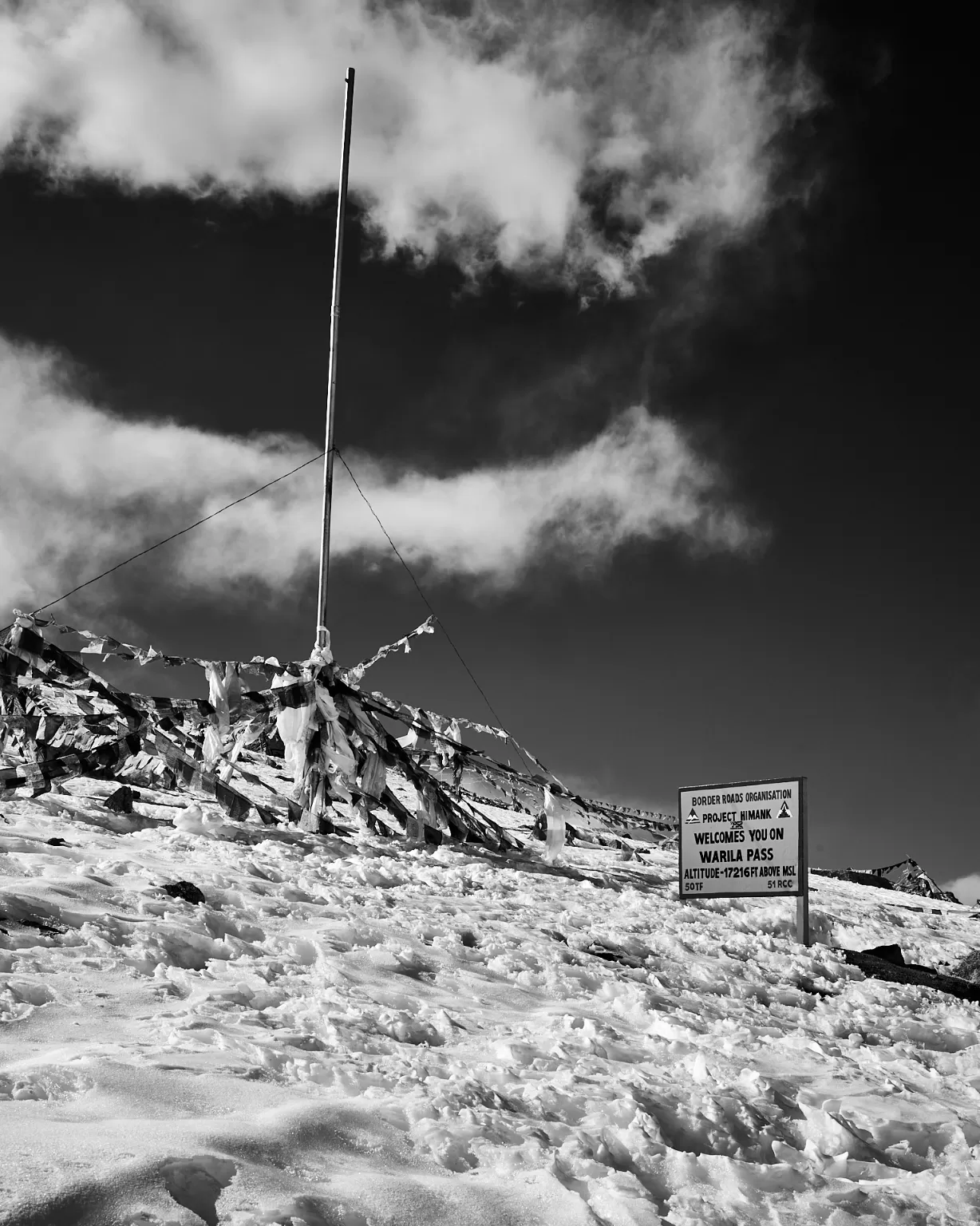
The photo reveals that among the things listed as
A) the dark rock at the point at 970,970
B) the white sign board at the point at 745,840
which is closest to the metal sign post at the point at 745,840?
the white sign board at the point at 745,840

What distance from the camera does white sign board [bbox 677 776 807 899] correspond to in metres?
10.6

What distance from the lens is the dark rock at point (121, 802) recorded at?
994 cm

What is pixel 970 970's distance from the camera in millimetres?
9703

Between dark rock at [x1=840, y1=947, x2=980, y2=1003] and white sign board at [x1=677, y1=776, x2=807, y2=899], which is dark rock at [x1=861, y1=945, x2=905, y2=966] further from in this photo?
white sign board at [x1=677, y1=776, x2=807, y2=899]

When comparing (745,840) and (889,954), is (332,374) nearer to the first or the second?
(745,840)

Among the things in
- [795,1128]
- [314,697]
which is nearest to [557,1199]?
[795,1128]

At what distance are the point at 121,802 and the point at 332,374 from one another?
662cm

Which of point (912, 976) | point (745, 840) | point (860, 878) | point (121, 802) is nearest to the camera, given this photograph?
point (912, 976)

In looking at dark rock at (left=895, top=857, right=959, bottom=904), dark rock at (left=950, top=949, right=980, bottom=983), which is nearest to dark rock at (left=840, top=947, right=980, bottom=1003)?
dark rock at (left=950, top=949, right=980, bottom=983)

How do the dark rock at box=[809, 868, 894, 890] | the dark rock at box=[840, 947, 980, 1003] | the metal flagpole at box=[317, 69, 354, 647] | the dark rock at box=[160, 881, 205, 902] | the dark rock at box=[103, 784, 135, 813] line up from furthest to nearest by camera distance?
1. the dark rock at box=[809, 868, 894, 890]
2. the metal flagpole at box=[317, 69, 354, 647]
3. the dark rock at box=[103, 784, 135, 813]
4. the dark rock at box=[840, 947, 980, 1003]
5. the dark rock at box=[160, 881, 205, 902]

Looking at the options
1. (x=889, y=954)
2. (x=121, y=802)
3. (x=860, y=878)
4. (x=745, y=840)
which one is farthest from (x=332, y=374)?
(x=860, y=878)

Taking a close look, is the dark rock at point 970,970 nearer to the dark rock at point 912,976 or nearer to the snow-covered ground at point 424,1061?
the dark rock at point 912,976

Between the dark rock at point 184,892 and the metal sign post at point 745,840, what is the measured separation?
6.12 meters

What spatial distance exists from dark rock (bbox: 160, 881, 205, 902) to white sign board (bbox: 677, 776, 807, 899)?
6.19 m
